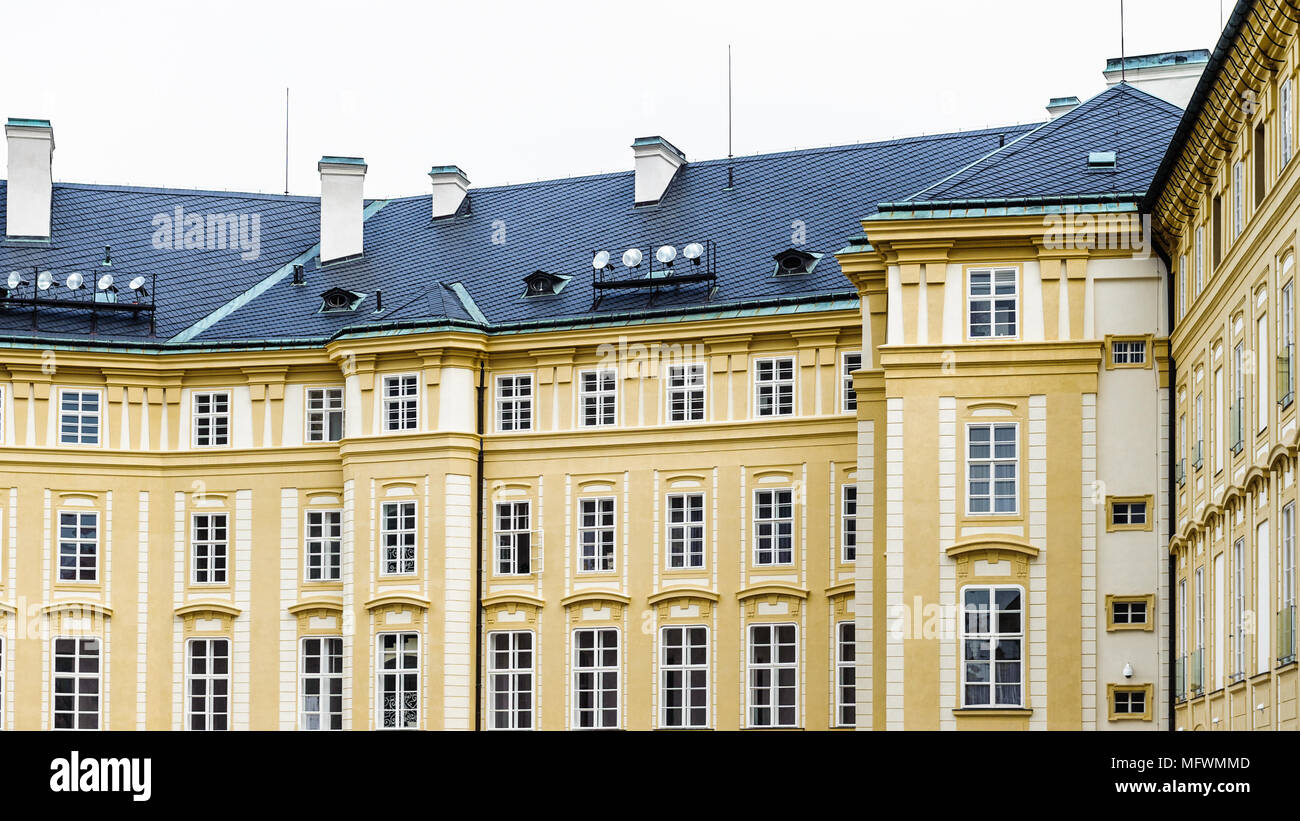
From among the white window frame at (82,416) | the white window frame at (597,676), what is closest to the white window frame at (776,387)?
the white window frame at (597,676)

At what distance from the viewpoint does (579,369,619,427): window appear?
55.8 meters

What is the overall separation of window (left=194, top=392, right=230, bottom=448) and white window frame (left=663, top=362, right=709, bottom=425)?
42.3 ft

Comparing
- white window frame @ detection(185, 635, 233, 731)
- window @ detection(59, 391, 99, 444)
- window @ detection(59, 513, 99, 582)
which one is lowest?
white window frame @ detection(185, 635, 233, 731)

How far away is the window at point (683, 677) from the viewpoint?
5344cm

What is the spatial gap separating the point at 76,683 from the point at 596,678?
14.3 metres

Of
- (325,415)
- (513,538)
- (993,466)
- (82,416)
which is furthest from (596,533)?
(993,466)

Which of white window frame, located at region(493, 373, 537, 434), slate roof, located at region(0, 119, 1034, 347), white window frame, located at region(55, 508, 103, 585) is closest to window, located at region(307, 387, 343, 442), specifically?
slate roof, located at region(0, 119, 1034, 347)

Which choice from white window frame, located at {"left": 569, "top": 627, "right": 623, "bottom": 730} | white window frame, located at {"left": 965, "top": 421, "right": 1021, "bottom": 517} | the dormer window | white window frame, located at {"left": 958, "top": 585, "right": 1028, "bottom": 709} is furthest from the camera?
the dormer window

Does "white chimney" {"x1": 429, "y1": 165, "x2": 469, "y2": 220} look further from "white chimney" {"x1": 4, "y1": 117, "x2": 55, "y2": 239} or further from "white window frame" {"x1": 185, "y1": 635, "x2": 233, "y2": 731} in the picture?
"white window frame" {"x1": 185, "y1": 635, "x2": 233, "y2": 731}

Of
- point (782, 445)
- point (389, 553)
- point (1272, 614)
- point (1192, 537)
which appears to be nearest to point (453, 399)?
point (389, 553)

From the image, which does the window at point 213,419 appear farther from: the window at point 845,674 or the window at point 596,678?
the window at point 845,674

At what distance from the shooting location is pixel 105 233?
206 ft
